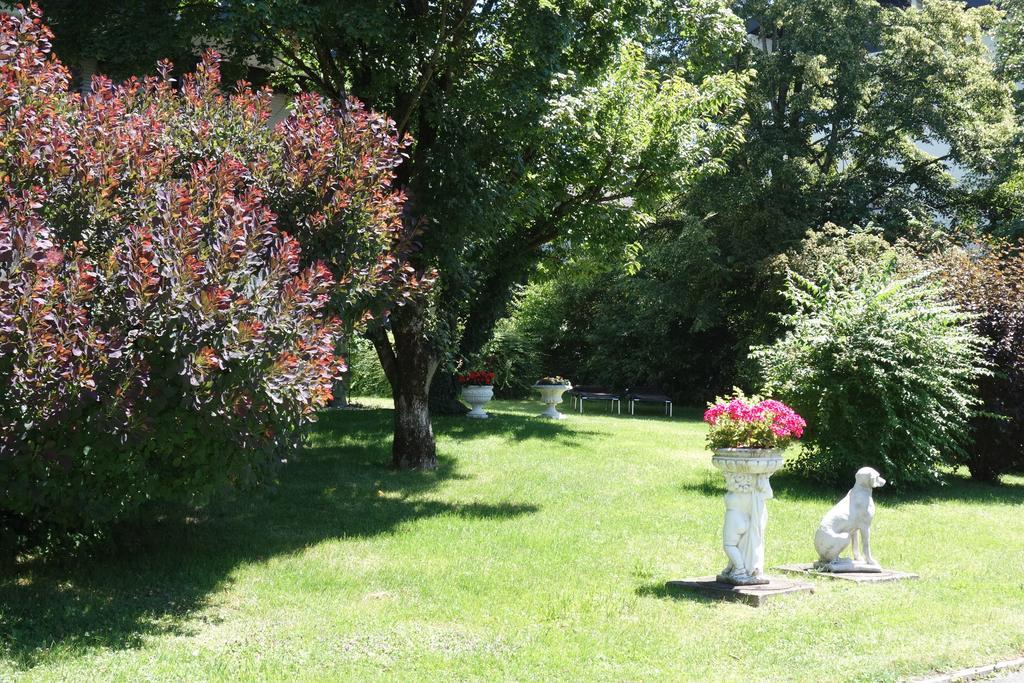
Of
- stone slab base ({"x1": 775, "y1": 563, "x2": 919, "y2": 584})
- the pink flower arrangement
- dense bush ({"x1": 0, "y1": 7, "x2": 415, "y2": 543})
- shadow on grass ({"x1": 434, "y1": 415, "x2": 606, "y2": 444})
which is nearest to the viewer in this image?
dense bush ({"x1": 0, "y1": 7, "x2": 415, "y2": 543})

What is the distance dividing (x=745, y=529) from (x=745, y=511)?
0.53ft

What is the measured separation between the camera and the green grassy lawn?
21.0 ft

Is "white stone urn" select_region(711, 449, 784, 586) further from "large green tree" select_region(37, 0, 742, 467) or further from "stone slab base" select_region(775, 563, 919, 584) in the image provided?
"large green tree" select_region(37, 0, 742, 467)

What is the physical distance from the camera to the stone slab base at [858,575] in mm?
8828

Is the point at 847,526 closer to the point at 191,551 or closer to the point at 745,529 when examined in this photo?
the point at 745,529

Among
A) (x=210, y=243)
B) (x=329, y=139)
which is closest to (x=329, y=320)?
(x=210, y=243)

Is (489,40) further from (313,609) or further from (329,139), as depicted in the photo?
(313,609)

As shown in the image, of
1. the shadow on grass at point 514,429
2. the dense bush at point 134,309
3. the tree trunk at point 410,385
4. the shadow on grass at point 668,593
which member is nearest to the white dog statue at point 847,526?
the shadow on grass at point 668,593

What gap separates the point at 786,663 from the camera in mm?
6383

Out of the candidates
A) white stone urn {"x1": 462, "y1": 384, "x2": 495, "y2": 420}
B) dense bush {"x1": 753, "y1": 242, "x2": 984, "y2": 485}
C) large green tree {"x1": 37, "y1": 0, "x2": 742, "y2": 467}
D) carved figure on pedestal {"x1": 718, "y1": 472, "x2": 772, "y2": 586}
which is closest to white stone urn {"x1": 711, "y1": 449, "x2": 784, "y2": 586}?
carved figure on pedestal {"x1": 718, "y1": 472, "x2": 772, "y2": 586}

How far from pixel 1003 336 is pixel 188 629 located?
13621mm

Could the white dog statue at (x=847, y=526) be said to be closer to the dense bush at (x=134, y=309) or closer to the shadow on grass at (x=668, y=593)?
the shadow on grass at (x=668, y=593)

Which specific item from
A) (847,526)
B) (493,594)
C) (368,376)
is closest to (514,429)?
(847,526)

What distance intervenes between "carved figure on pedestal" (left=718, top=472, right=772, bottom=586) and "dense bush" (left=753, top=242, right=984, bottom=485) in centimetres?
673
